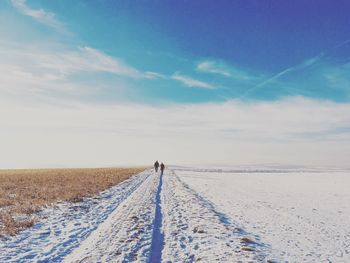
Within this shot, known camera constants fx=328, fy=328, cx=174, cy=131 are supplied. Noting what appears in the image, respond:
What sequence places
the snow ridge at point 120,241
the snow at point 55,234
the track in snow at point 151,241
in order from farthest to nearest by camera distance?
the snow at point 55,234 < the track in snow at point 151,241 < the snow ridge at point 120,241

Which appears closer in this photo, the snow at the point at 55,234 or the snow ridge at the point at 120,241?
the snow ridge at the point at 120,241

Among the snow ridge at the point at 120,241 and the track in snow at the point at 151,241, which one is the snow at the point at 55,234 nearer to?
the track in snow at the point at 151,241

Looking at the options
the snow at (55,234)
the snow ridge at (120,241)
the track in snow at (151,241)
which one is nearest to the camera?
the snow ridge at (120,241)

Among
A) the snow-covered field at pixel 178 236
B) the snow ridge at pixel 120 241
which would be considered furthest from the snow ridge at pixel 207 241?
the snow ridge at pixel 120 241

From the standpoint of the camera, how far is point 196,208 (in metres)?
17.5

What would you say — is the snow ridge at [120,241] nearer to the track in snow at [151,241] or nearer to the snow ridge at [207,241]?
the track in snow at [151,241]

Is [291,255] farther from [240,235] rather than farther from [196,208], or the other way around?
[196,208]

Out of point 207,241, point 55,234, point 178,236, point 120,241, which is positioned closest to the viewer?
point 120,241

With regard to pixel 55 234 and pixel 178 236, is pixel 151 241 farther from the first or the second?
pixel 55 234

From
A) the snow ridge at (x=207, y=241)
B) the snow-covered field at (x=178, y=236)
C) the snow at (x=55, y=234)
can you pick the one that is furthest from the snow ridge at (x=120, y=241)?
the snow ridge at (x=207, y=241)

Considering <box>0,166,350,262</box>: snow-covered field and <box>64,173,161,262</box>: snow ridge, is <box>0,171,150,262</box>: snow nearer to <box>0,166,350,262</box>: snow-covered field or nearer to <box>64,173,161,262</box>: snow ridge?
<box>0,166,350,262</box>: snow-covered field

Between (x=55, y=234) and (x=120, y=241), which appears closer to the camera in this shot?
(x=120, y=241)

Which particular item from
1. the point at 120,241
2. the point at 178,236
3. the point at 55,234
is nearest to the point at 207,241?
the point at 178,236

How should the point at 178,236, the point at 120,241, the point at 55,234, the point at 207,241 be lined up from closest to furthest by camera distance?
1. the point at 120,241
2. the point at 207,241
3. the point at 178,236
4. the point at 55,234
